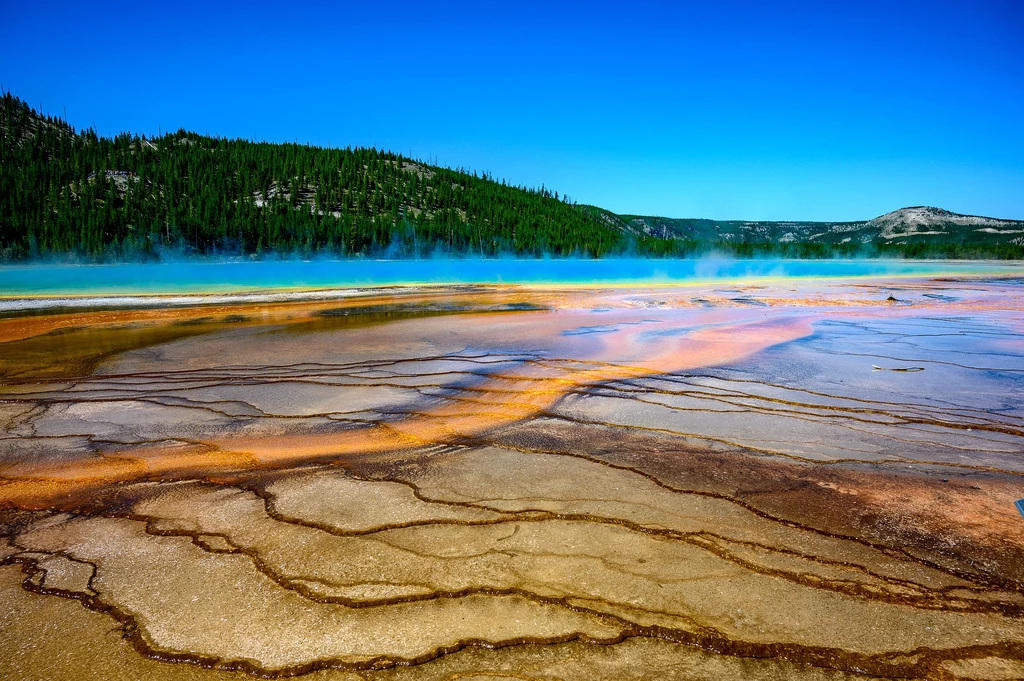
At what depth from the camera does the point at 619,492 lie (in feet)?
12.5

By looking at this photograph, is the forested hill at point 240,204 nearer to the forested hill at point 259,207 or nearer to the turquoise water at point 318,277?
the forested hill at point 259,207

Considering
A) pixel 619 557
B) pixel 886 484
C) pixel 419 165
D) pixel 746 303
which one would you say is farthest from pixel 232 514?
pixel 419 165

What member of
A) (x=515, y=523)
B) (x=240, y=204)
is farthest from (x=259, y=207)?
(x=515, y=523)

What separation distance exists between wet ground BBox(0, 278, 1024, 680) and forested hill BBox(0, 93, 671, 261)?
76.2 metres

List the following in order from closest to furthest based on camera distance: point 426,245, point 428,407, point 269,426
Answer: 1. point 269,426
2. point 428,407
3. point 426,245

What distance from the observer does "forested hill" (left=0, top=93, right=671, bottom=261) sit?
2938 inches

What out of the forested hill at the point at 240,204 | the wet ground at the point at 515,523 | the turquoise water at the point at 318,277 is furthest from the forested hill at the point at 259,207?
the wet ground at the point at 515,523

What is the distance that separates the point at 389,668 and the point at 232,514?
185cm

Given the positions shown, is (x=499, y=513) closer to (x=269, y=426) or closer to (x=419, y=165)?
(x=269, y=426)

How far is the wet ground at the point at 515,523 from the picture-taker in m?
2.32

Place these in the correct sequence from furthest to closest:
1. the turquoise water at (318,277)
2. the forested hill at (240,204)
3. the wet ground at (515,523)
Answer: the forested hill at (240,204), the turquoise water at (318,277), the wet ground at (515,523)

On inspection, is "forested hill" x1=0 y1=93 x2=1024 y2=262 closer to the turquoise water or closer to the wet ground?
the turquoise water

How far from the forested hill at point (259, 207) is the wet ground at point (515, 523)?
251 ft

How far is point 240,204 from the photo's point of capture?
90.2 metres
